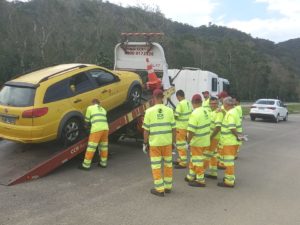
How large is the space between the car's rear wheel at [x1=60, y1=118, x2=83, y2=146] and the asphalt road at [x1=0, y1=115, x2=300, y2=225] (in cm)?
62

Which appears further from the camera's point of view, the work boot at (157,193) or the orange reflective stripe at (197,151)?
the orange reflective stripe at (197,151)

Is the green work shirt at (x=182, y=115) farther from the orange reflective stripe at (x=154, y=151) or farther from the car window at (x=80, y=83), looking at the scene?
A: the orange reflective stripe at (x=154, y=151)

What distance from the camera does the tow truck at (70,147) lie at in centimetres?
841

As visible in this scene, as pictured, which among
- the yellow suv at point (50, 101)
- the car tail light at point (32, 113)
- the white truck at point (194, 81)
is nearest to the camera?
the car tail light at point (32, 113)

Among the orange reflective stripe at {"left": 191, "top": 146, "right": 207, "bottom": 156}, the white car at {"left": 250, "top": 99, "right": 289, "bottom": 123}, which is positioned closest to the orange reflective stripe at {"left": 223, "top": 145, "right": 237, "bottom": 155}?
the orange reflective stripe at {"left": 191, "top": 146, "right": 207, "bottom": 156}

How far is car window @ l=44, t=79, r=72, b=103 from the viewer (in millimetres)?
8906

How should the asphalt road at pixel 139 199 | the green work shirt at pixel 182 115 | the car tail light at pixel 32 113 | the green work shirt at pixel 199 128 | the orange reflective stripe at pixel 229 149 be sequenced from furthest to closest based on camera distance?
the green work shirt at pixel 182 115, the car tail light at pixel 32 113, the orange reflective stripe at pixel 229 149, the green work shirt at pixel 199 128, the asphalt road at pixel 139 199

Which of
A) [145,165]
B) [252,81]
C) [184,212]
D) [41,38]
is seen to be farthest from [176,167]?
[252,81]

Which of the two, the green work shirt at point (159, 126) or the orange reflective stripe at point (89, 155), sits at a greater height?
the green work shirt at point (159, 126)

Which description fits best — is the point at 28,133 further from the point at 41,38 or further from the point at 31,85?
the point at 41,38

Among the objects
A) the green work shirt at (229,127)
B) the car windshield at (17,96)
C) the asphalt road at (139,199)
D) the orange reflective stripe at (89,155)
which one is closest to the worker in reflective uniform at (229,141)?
the green work shirt at (229,127)

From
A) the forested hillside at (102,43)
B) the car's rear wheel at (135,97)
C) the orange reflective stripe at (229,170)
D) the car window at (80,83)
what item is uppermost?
the forested hillside at (102,43)

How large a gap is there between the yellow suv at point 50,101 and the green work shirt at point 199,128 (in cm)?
277

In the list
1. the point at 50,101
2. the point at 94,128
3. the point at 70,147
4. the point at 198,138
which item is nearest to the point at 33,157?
the point at 70,147
